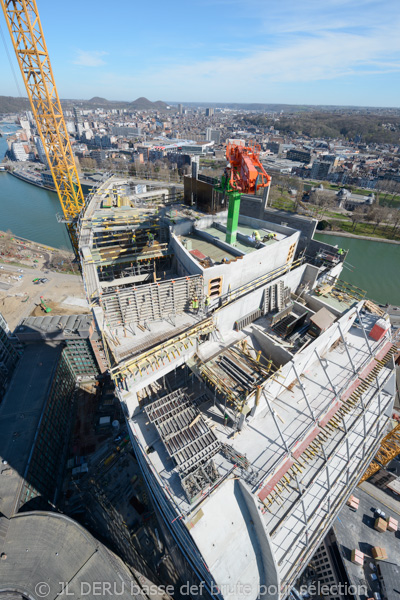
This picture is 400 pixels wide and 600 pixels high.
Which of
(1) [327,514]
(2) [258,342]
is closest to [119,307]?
(2) [258,342]

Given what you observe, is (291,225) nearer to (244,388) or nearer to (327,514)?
(244,388)

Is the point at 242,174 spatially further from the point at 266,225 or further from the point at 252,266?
the point at 266,225

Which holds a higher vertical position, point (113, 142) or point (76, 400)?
point (113, 142)

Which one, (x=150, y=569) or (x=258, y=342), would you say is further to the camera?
(x=150, y=569)

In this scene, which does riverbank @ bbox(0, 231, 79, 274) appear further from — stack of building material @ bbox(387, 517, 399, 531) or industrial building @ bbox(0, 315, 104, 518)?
stack of building material @ bbox(387, 517, 399, 531)

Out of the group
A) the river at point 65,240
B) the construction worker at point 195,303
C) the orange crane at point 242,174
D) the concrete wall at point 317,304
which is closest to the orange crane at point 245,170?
the orange crane at point 242,174

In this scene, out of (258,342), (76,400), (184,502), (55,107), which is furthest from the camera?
(55,107)

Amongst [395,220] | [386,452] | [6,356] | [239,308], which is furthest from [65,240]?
[395,220]
